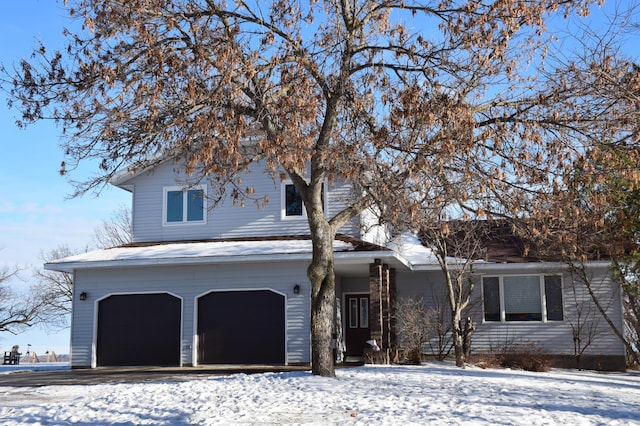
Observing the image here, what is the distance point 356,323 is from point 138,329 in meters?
6.71

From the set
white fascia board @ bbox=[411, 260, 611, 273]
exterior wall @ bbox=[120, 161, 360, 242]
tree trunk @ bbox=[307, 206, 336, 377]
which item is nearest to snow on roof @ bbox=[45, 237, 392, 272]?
exterior wall @ bbox=[120, 161, 360, 242]

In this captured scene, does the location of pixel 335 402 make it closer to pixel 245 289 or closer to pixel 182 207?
pixel 245 289

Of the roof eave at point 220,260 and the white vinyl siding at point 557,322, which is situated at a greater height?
the roof eave at point 220,260

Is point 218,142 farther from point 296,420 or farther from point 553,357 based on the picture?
point 553,357

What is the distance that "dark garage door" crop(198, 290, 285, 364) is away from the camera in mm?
19391

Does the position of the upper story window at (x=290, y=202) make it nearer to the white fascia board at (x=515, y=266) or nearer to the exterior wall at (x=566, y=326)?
the white fascia board at (x=515, y=266)

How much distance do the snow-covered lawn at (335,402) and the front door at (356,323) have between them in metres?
8.92

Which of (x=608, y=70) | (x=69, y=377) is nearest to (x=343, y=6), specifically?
(x=608, y=70)

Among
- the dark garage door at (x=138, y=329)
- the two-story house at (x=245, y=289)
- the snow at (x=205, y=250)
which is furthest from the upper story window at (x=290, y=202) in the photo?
the dark garage door at (x=138, y=329)

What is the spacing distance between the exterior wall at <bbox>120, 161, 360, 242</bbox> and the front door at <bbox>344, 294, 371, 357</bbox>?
304 cm

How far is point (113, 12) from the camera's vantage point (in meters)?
10.7

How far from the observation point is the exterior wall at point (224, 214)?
20422 mm

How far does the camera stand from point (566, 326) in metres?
20.1

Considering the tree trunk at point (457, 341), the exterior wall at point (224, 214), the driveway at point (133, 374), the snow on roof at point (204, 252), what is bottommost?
the driveway at point (133, 374)
